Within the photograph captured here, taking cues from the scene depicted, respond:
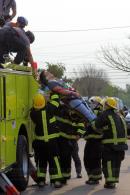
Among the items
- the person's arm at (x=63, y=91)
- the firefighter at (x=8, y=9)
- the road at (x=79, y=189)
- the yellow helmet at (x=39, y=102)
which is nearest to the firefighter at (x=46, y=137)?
the yellow helmet at (x=39, y=102)

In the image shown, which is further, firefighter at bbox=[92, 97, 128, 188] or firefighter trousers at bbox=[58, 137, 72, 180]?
firefighter trousers at bbox=[58, 137, 72, 180]

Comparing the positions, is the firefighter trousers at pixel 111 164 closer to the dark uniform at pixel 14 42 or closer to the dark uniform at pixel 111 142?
the dark uniform at pixel 111 142

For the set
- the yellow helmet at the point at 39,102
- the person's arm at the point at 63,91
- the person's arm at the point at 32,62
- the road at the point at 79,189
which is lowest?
the road at the point at 79,189

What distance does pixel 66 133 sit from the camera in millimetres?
10984

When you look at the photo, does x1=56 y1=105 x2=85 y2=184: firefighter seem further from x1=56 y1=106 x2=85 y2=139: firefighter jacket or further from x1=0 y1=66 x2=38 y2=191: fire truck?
x1=0 y1=66 x2=38 y2=191: fire truck

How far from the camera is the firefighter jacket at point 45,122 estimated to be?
1018 centimetres

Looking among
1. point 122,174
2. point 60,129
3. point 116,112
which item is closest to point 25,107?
point 60,129

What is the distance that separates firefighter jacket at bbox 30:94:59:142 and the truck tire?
34cm

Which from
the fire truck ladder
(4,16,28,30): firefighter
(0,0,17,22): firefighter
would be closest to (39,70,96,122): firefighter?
(4,16,28,30): firefighter

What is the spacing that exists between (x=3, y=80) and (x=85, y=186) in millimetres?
3377

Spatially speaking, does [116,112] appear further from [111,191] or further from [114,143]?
[111,191]

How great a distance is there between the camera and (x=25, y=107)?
33.8 feet

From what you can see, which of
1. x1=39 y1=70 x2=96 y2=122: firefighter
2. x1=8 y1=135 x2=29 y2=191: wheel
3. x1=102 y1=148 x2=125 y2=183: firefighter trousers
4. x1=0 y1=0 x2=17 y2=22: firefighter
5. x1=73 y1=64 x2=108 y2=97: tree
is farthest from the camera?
x1=73 y1=64 x2=108 y2=97: tree

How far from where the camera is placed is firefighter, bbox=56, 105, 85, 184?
1098 centimetres
